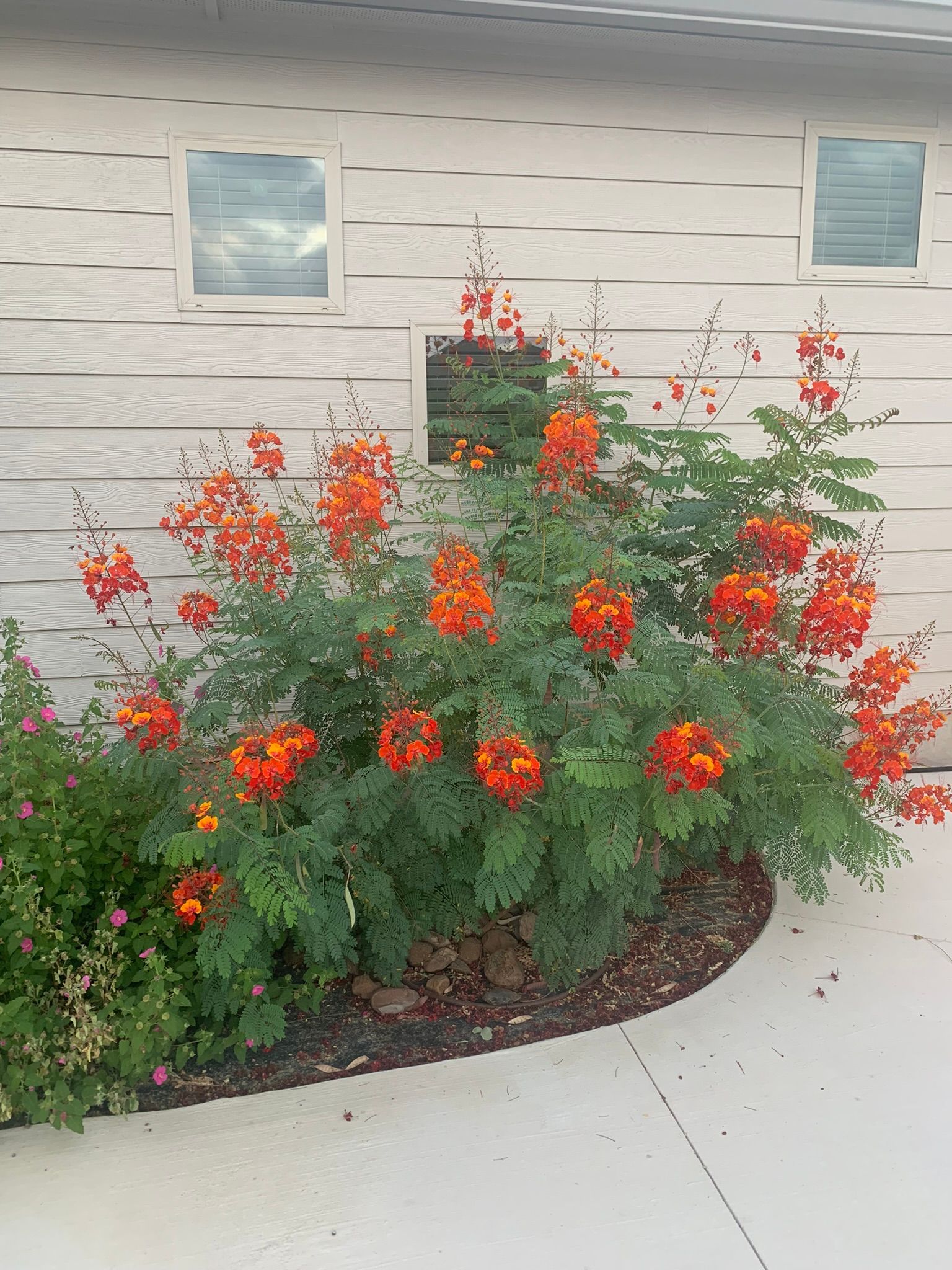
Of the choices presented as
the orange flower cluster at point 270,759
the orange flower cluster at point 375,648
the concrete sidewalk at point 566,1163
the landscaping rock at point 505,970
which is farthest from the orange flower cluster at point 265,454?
the concrete sidewalk at point 566,1163

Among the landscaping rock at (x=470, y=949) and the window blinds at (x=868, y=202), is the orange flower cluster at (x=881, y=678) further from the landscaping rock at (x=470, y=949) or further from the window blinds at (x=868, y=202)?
the window blinds at (x=868, y=202)

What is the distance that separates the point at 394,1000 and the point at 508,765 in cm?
86

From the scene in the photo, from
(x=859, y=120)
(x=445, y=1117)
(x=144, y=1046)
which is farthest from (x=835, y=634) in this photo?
(x=859, y=120)

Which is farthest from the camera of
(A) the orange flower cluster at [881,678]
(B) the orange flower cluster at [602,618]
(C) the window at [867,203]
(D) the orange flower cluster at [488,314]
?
(C) the window at [867,203]

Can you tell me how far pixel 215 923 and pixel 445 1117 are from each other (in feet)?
2.35

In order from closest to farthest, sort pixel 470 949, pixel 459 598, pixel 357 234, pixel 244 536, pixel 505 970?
pixel 459 598 → pixel 244 536 → pixel 505 970 → pixel 470 949 → pixel 357 234

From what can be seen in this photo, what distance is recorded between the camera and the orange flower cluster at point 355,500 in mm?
2232

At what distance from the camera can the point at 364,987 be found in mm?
2480

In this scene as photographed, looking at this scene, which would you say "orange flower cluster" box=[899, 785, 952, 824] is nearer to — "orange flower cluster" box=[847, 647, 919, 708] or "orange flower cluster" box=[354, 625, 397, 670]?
"orange flower cluster" box=[847, 647, 919, 708]

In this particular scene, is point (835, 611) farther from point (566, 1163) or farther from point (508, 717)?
point (566, 1163)

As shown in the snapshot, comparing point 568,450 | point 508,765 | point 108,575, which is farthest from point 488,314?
point 508,765

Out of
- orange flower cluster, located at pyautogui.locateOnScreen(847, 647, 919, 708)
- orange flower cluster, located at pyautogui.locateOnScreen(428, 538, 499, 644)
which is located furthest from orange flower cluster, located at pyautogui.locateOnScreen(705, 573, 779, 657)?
orange flower cluster, located at pyautogui.locateOnScreen(428, 538, 499, 644)

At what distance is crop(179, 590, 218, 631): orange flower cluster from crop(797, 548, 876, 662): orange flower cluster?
1632 millimetres

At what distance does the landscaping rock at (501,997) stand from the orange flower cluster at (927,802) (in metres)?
1.21
